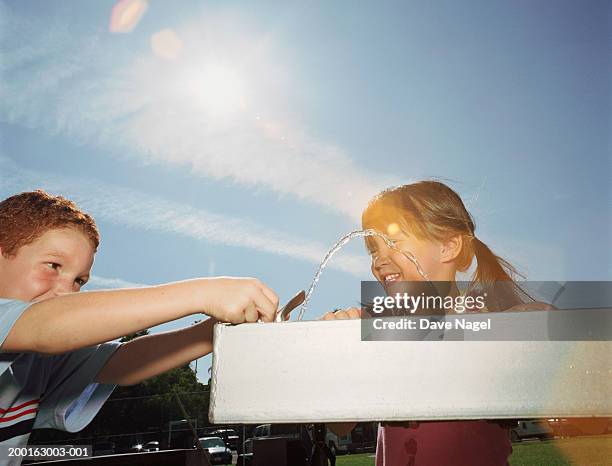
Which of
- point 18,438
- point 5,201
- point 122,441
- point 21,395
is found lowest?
point 122,441

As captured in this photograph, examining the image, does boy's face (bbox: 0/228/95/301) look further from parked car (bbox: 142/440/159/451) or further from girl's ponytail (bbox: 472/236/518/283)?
parked car (bbox: 142/440/159/451)

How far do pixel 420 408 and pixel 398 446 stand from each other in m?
1.45

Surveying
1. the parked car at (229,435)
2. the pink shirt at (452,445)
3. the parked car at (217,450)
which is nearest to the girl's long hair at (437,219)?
the pink shirt at (452,445)

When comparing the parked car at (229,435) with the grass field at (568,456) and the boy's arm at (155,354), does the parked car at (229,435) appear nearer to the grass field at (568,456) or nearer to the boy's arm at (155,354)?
the grass field at (568,456)

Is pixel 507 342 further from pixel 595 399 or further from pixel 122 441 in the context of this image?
pixel 122 441

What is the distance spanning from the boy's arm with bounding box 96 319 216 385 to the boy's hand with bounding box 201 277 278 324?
55 cm

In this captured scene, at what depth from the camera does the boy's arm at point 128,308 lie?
95 centimetres

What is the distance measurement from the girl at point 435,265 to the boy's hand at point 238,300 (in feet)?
3.37

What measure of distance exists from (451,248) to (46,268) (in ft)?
6.54

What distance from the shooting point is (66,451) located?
15.6 ft

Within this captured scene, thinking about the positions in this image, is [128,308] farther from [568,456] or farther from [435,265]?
[568,456]

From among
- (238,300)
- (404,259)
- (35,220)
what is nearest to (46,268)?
(35,220)

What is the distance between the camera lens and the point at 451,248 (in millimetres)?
2854

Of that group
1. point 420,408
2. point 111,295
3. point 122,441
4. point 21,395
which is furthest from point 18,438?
point 122,441
